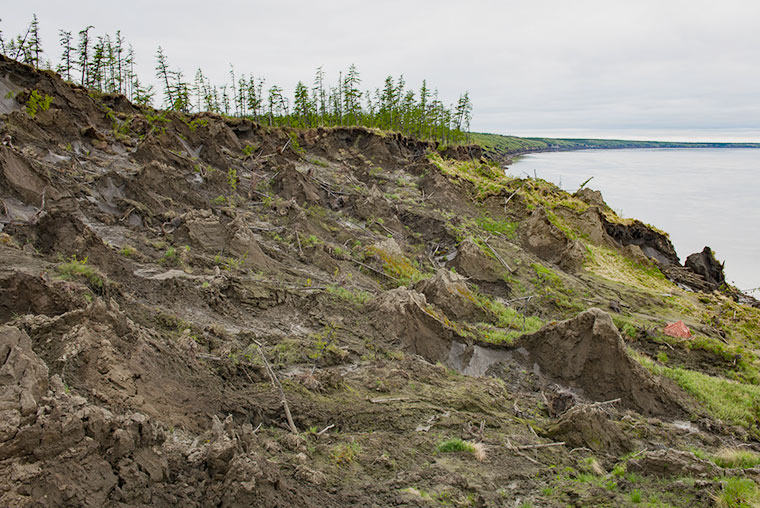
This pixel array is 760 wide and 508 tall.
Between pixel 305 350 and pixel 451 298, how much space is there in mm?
6219

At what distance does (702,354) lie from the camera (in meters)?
14.1

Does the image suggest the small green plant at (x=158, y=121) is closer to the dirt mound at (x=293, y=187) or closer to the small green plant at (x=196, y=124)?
the small green plant at (x=196, y=124)

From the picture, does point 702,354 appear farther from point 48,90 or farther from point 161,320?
point 48,90

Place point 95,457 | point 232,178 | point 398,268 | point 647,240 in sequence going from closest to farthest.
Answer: point 95,457
point 398,268
point 232,178
point 647,240

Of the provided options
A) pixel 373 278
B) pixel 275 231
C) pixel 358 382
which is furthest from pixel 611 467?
pixel 275 231

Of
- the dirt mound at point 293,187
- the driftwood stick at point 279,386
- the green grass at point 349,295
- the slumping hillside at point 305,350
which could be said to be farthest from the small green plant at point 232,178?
the driftwood stick at point 279,386

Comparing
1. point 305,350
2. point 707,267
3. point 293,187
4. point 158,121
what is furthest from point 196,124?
point 707,267

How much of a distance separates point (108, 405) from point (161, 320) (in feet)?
11.1

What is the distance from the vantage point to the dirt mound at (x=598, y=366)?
10289mm

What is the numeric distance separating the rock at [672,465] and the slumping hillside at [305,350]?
3cm

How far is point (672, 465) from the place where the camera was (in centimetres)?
588

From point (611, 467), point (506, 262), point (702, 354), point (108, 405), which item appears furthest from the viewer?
point (506, 262)

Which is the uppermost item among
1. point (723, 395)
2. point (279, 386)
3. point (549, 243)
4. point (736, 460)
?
point (549, 243)

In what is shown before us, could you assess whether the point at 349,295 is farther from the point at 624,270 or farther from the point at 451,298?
the point at 624,270
